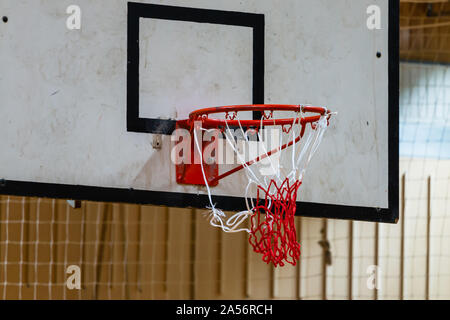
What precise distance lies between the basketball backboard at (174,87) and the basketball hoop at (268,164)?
0.05m

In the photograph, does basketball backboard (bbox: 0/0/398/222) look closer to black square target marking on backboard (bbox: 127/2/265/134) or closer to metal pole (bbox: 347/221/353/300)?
black square target marking on backboard (bbox: 127/2/265/134)

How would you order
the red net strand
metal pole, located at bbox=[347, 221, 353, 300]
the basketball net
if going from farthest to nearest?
metal pole, located at bbox=[347, 221, 353, 300], the basketball net, the red net strand

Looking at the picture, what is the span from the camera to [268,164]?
9.45 ft

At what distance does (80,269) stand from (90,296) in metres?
0.21

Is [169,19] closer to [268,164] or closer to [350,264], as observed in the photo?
[268,164]

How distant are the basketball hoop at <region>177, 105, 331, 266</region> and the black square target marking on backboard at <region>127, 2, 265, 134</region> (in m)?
0.11

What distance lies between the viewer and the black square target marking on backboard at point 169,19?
9.20ft

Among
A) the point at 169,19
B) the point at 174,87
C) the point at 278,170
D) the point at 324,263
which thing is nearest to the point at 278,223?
the point at 278,170

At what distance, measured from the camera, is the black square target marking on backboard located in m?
2.80

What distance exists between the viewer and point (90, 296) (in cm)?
515

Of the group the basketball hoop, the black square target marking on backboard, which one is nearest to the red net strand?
the basketball hoop

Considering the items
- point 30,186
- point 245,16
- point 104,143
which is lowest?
point 30,186
